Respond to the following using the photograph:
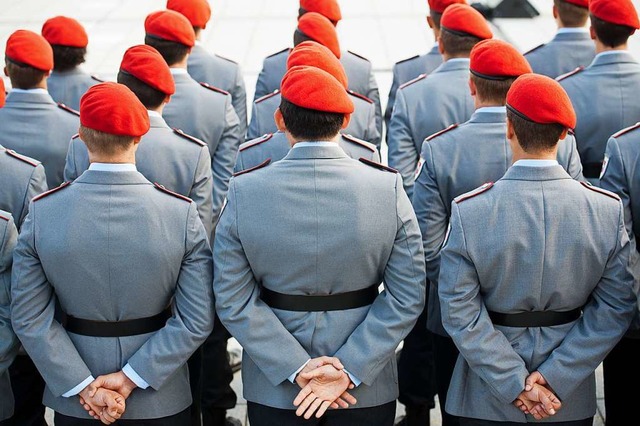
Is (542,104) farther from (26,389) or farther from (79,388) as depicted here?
(26,389)

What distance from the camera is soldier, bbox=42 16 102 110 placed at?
4.95 m

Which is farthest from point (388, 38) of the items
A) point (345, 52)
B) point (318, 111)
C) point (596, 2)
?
point (318, 111)

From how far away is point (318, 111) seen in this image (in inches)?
115

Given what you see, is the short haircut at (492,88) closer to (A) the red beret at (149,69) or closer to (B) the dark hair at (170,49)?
(A) the red beret at (149,69)

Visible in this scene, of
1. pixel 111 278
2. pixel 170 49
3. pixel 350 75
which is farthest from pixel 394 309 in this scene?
pixel 350 75

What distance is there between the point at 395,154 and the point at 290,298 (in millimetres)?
1429

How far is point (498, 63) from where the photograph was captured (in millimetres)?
3510

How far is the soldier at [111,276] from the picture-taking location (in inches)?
115

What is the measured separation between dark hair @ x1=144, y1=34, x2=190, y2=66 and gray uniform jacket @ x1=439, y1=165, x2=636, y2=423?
218 centimetres

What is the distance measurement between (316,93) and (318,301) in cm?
64

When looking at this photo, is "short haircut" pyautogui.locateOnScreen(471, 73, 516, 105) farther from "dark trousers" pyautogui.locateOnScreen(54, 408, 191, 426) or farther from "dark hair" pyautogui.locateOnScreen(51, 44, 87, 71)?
"dark hair" pyautogui.locateOnScreen(51, 44, 87, 71)

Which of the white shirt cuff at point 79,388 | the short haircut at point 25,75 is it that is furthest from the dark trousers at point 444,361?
the short haircut at point 25,75

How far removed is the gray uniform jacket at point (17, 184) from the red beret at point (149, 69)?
54cm

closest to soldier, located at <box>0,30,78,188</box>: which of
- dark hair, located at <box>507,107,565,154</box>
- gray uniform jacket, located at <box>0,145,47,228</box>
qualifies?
gray uniform jacket, located at <box>0,145,47,228</box>
